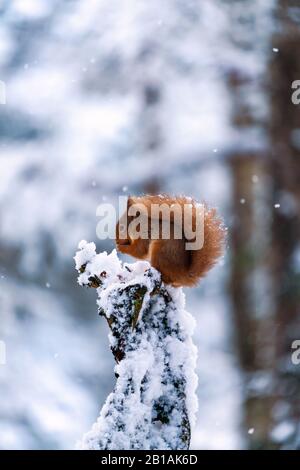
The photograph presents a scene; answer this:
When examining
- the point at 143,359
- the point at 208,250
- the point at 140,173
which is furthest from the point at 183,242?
the point at 140,173

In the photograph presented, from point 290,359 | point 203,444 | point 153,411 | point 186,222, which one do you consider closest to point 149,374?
point 153,411

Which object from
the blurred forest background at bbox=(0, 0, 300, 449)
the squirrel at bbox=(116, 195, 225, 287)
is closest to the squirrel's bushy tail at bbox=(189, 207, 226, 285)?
the squirrel at bbox=(116, 195, 225, 287)

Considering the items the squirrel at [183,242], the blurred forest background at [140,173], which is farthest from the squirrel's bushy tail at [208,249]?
the blurred forest background at [140,173]

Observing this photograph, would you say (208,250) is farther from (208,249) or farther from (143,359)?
(143,359)

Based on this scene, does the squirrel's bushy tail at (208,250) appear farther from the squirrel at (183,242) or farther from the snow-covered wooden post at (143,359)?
the snow-covered wooden post at (143,359)

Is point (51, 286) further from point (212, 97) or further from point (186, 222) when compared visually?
point (186, 222)

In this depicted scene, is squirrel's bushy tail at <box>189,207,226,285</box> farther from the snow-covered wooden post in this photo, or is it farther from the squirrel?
the snow-covered wooden post

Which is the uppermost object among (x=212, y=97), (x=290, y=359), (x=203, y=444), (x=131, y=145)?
(x=212, y=97)
